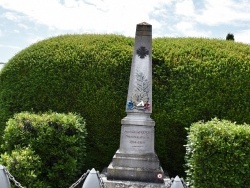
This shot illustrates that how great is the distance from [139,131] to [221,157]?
1846 millimetres

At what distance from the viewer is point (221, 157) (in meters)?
8.28

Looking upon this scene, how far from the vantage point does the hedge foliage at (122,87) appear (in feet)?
35.3

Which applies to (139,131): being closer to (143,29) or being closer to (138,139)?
(138,139)

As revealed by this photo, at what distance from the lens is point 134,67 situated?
9.63 meters

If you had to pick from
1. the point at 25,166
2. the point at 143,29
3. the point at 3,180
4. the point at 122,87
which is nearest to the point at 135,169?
the point at 25,166

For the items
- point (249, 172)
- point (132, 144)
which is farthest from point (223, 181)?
point (132, 144)

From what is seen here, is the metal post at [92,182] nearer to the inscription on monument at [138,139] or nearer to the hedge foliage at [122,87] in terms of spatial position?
the inscription on monument at [138,139]

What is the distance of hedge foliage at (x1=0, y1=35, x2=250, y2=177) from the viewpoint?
35.3 feet

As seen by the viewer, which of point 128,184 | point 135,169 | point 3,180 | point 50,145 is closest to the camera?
point 3,180

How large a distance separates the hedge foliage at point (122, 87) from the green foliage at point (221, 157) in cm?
232

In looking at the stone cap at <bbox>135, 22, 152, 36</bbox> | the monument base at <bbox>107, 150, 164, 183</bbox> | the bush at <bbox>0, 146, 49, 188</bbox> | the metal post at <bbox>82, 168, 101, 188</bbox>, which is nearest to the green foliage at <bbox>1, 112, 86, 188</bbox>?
the bush at <bbox>0, 146, 49, 188</bbox>

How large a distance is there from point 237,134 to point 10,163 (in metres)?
4.18

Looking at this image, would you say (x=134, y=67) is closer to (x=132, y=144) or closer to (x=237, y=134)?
(x=132, y=144)

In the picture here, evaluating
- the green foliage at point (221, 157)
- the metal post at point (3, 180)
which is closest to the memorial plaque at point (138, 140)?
the green foliage at point (221, 157)
